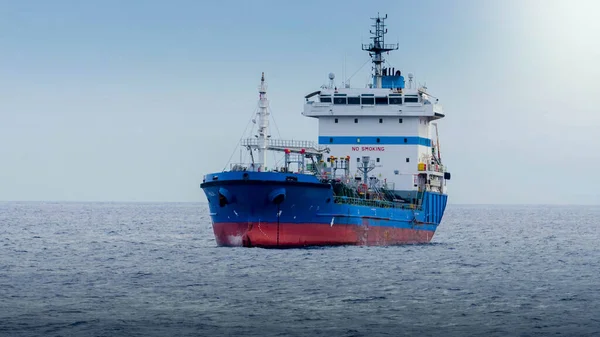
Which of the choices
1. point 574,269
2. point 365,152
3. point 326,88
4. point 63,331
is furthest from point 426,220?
point 63,331

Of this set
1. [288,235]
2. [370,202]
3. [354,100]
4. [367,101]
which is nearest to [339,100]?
[354,100]

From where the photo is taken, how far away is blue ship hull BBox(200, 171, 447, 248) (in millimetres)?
44094

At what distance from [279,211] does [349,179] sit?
8.47m

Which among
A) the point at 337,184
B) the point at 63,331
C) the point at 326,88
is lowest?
the point at 63,331

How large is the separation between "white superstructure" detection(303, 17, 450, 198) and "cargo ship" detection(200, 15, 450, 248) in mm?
55

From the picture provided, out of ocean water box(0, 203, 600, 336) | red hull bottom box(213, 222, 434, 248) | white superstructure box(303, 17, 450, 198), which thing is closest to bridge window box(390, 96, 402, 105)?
white superstructure box(303, 17, 450, 198)

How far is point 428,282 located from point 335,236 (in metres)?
13.0

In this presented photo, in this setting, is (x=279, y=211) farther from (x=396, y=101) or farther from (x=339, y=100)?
(x=396, y=101)

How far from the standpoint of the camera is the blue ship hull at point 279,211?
145ft

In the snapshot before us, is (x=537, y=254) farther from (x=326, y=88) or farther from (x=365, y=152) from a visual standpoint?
(x=326, y=88)

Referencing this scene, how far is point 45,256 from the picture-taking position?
45.9 metres

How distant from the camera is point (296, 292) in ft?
102

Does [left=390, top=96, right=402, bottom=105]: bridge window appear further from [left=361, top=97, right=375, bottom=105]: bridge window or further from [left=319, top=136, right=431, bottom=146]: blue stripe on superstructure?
[left=319, top=136, right=431, bottom=146]: blue stripe on superstructure

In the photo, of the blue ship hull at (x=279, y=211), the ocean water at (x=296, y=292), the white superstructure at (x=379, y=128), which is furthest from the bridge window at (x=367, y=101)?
the ocean water at (x=296, y=292)
